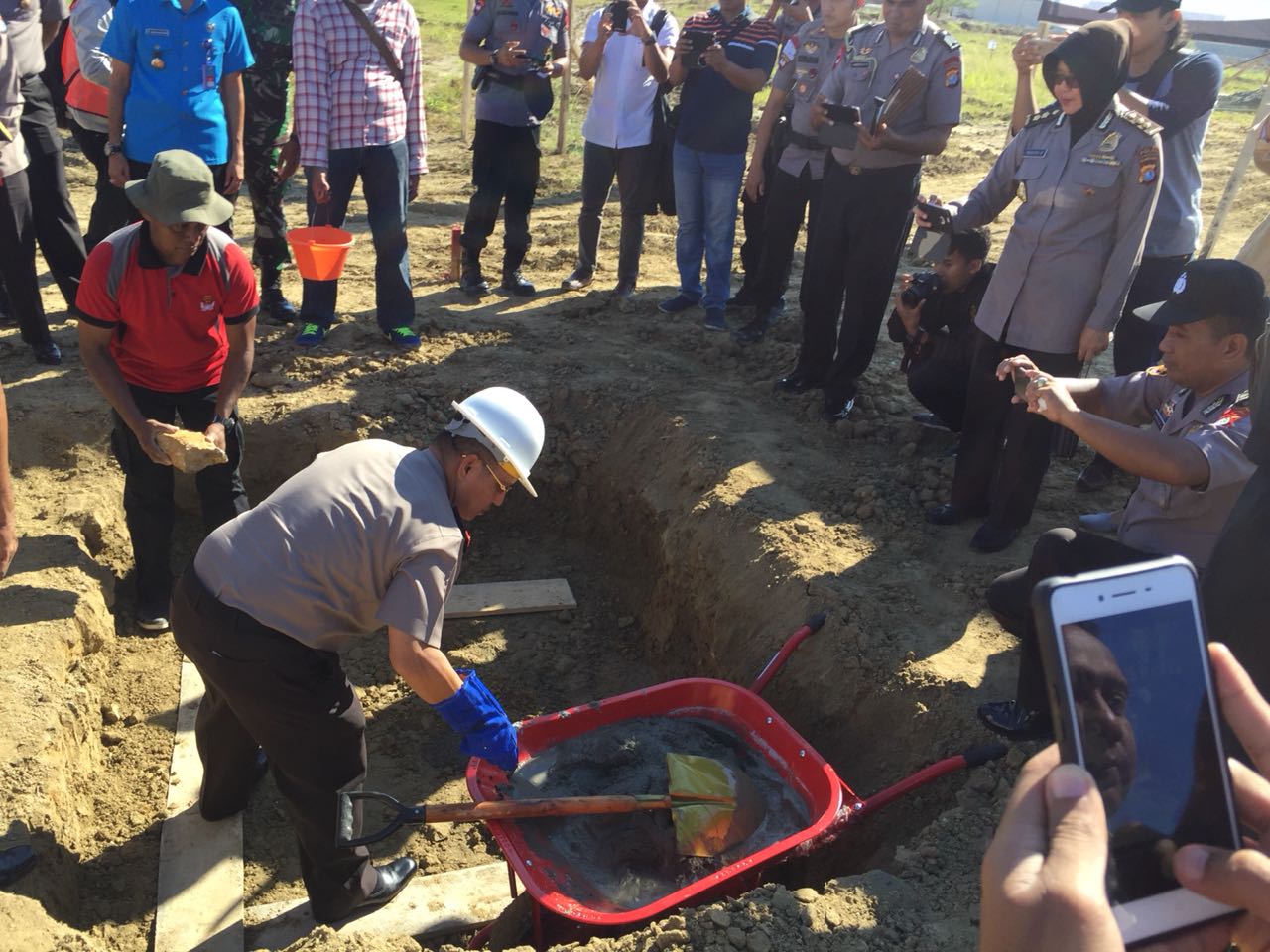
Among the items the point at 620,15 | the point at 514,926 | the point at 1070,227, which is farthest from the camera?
the point at 620,15

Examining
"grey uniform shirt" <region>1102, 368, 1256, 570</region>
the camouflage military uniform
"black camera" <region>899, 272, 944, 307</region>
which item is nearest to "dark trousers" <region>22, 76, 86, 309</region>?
the camouflage military uniform

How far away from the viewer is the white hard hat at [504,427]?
9.45 ft

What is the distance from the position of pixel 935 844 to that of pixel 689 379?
3.48m

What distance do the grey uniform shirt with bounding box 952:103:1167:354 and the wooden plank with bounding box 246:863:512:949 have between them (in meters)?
3.14

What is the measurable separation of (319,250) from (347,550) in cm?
332

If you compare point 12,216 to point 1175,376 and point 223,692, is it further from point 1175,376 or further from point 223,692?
point 1175,376

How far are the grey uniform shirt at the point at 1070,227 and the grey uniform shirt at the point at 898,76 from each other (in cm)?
73

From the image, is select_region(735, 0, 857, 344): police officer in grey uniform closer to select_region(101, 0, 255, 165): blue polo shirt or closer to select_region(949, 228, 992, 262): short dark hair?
Result: select_region(949, 228, 992, 262): short dark hair

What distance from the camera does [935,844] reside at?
3.20 m

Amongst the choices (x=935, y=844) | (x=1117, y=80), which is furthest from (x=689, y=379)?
(x=935, y=844)

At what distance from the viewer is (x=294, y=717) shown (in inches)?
122

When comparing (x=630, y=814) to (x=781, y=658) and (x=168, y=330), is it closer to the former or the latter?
(x=781, y=658)

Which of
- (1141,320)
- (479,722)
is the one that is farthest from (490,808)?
(1141,320)

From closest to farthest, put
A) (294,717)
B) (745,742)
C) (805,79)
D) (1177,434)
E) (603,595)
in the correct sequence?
(294,717) → (1177,434) → (745,742) → (603,595) → (805,79)
